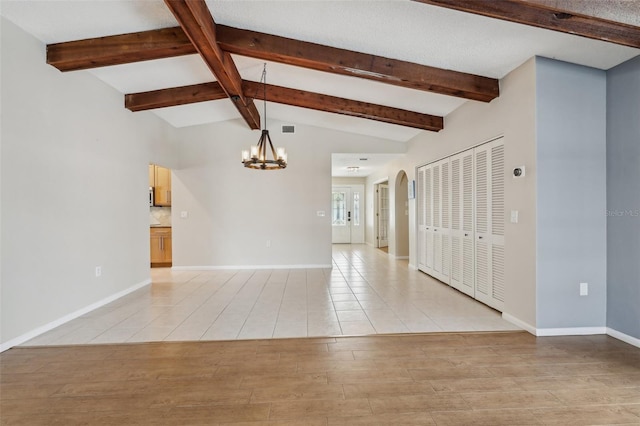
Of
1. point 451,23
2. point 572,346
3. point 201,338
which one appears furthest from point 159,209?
point 572,346

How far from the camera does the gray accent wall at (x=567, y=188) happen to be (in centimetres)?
315

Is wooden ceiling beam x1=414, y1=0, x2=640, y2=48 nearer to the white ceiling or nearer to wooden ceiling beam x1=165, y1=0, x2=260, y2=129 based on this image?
the white ceiling

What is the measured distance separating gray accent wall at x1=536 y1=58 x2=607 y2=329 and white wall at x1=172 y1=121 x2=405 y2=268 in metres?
3.94

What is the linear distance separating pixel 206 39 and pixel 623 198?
4.14m

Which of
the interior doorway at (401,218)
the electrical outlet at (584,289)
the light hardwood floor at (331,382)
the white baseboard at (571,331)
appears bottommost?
the light hardwood floor at (331,382)

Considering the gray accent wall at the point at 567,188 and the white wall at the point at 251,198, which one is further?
the white wall at the point at 251,198

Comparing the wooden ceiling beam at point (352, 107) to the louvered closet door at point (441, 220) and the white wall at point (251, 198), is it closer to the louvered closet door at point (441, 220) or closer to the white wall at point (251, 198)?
the louvered closet door at point (441, 220)

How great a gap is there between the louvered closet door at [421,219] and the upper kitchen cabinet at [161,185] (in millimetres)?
5421

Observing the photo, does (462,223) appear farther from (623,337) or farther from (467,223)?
(623,337)

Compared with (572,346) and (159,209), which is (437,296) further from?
(159,209)

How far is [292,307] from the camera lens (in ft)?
13.5

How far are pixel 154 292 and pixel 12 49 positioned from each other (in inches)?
132

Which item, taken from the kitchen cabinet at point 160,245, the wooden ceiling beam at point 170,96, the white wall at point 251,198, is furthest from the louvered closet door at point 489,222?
the kitchen cabinet at point 160,245

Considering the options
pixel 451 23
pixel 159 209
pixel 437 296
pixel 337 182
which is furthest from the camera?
pixel 337 182
